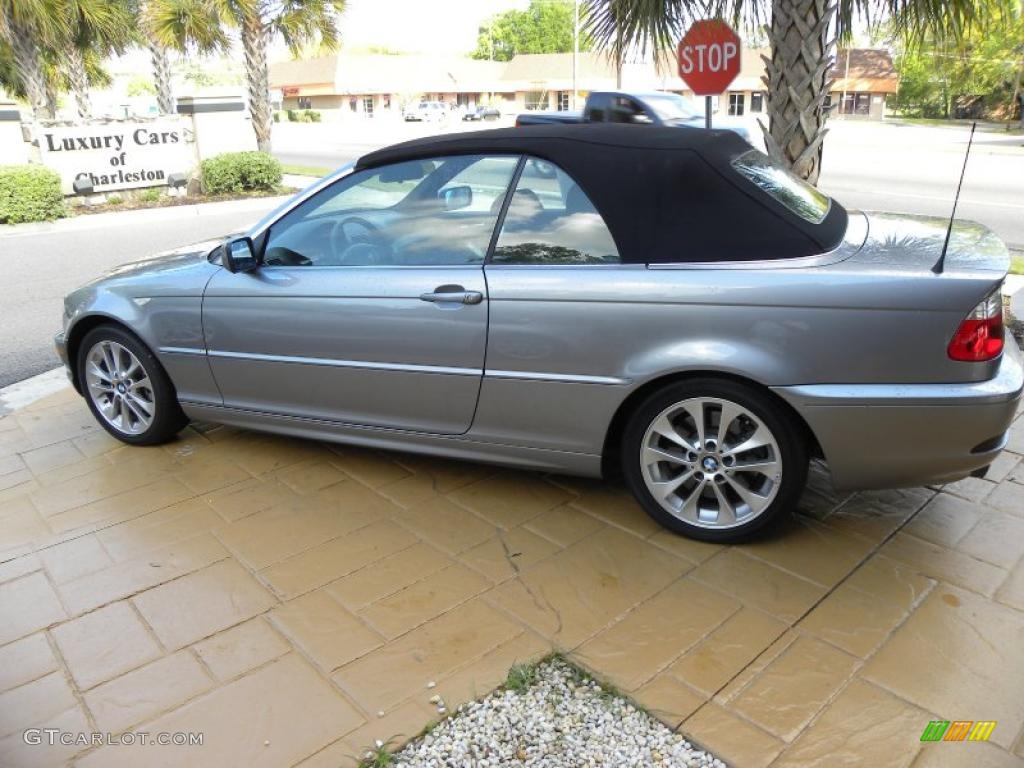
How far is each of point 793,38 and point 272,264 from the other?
412 centimetres

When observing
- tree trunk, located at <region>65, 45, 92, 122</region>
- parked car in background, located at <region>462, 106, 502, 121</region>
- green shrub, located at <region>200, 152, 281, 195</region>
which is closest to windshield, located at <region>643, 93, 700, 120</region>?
green shrub, located at <region>200, 152, 281, 195</region>

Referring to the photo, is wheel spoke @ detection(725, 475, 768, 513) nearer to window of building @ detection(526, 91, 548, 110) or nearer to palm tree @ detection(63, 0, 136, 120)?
palm tree @ detection(63, 0, 136, 120)

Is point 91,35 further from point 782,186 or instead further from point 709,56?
point 782,186

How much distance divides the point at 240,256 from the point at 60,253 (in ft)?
29.0

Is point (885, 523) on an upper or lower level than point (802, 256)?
lower

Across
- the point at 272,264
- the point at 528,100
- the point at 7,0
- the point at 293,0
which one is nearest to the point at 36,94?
the point at 7,0

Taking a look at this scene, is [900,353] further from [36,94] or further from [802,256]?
[36,94]

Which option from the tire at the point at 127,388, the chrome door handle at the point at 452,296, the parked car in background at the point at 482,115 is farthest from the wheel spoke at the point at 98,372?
the parked car in background at the point at 482,115

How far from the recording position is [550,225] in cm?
347

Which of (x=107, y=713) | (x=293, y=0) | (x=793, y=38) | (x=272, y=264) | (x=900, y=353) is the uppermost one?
(x=293, y=0)

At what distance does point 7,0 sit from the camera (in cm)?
1689

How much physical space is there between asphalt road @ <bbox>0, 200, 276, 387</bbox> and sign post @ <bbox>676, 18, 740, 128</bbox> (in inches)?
220

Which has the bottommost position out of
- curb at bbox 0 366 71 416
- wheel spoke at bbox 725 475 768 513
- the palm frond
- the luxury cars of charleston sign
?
curb at bbox 0 366 71 416

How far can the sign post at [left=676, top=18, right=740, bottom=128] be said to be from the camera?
665 centimetres
